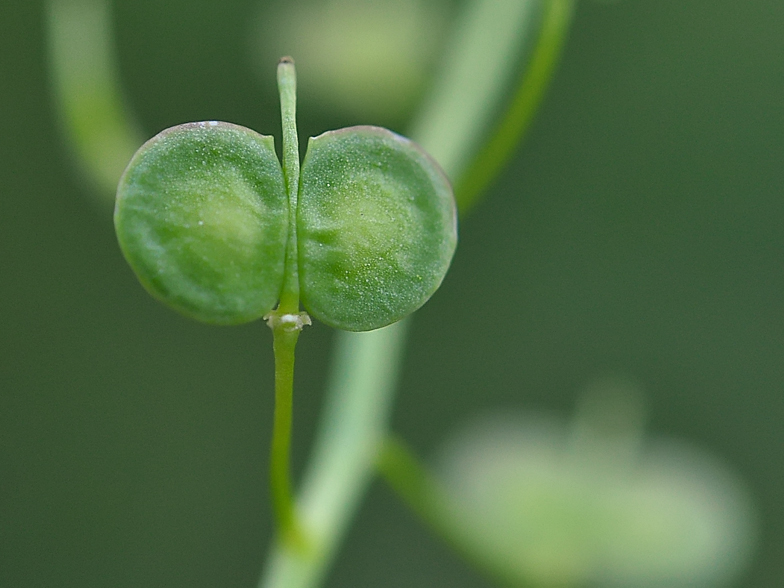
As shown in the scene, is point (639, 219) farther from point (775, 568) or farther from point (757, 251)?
point (775, 568)

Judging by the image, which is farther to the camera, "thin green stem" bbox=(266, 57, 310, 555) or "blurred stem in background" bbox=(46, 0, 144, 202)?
"blurred stem in background" bbox=(46, 0, 144, 202)

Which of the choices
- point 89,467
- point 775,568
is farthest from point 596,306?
point 89,467

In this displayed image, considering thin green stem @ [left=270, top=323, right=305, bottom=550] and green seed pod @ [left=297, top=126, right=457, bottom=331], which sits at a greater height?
green seed pod @ [left=297, top=126, right=457, bottom=331]

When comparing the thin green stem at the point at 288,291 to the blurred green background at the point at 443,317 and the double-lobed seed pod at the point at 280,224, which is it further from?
the blurred green background at the point at 443,317

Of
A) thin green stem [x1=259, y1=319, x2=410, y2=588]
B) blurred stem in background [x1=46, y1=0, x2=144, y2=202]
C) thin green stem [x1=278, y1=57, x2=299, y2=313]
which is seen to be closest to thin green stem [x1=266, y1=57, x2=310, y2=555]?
thin green stem [x1=278, y1=57, x2=299, y2=313]

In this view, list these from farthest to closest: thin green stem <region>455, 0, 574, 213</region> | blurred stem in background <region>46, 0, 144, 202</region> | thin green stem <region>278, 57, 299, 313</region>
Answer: blurred stem in background <region>46, 0, 144, 202</region> → thin green stem <region>455, 0, 574, 213</region> → thin green stem <region>278, 57, 299, 313</region>

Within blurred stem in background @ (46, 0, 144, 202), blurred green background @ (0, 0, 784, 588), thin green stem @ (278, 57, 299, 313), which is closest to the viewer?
thin green stem @ (278, 57, 299, 313)

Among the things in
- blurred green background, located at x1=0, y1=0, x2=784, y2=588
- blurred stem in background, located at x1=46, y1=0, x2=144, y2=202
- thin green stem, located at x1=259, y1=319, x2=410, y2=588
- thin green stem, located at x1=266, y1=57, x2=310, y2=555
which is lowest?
blurred green background, located at x1=0, y1=0, x2=784, y2=588

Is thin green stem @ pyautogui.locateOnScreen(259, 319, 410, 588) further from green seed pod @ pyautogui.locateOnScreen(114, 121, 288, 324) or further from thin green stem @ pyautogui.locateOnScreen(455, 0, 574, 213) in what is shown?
green seed pod @ pyautogui.locateOnScreen(114, 121, 288, 324)
